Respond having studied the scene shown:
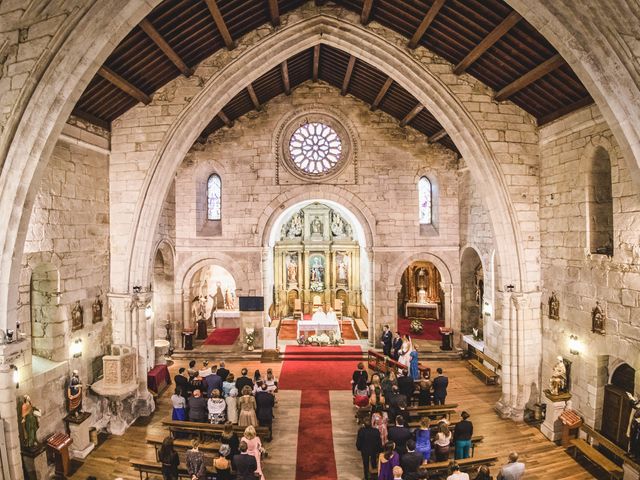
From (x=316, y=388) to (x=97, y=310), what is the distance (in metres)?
6.05

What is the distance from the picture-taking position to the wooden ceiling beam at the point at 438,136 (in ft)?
41.8

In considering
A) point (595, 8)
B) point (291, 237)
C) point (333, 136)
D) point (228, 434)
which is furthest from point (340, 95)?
point (228, 434)

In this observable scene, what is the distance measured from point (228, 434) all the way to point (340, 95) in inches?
469

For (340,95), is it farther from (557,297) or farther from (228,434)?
(228,434)

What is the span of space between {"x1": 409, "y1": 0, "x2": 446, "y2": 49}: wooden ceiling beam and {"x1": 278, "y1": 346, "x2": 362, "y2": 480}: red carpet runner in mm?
9148

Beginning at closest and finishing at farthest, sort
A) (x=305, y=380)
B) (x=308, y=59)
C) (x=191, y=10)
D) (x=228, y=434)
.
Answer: (x=228, y=434)
(x=191, y=10)
(x=305, y=380)
(x=308, y=59)

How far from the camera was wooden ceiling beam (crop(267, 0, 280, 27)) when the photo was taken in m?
8.66

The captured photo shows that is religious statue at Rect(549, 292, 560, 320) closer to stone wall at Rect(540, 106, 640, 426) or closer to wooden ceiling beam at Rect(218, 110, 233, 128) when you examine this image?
stone wall at Rect(540, 106, 640, 426)

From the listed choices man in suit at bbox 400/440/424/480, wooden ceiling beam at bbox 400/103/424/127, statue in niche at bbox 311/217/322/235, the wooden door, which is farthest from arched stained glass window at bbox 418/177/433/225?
man in suit at bbox 400/440/424/480

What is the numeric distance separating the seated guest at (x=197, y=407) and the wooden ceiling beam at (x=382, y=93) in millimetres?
9897

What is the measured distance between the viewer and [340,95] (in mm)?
14305

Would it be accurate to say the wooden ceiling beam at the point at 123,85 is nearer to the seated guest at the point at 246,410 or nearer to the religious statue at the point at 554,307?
the seated guest at the point at 246,410

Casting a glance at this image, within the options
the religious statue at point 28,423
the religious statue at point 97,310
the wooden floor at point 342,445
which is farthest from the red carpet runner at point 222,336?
the religious statue at point 28,423

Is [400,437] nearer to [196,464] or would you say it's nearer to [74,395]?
[196,464]
